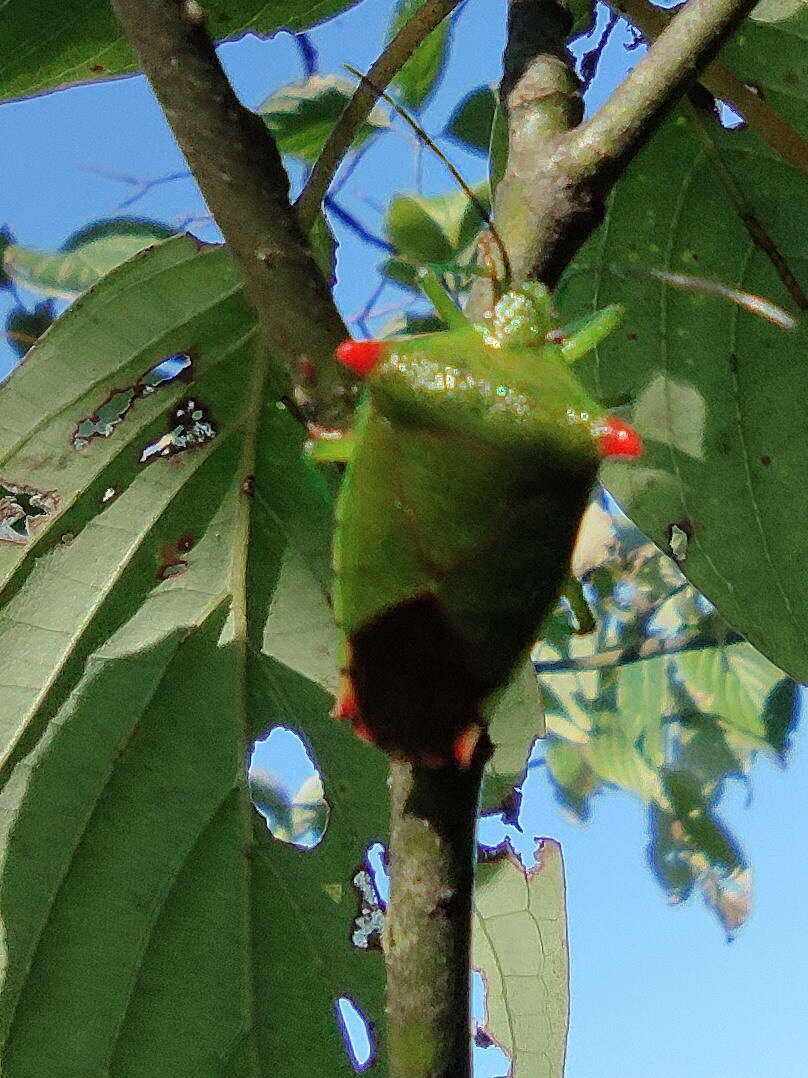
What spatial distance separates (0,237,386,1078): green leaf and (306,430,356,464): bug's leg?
0.38 metres

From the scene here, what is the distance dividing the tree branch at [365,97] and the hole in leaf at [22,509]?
62 centimetres

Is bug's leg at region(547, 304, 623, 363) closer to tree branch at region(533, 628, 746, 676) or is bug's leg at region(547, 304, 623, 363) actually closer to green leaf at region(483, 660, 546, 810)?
green leaf at region(483, 660, 546, 810)

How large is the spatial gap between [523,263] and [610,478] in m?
0.83

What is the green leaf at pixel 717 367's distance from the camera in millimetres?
2096

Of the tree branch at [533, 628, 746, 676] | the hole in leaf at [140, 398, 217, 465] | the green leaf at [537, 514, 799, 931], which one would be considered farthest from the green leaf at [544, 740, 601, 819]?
the hole in leaf at [140, 398, 217, 465]

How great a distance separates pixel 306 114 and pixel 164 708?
212 centimetres

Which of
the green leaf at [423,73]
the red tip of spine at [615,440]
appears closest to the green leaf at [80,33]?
the red tip of spine at [615,440]

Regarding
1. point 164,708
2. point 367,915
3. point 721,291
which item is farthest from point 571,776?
point 721,291

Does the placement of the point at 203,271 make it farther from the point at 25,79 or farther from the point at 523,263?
the point at 523,263

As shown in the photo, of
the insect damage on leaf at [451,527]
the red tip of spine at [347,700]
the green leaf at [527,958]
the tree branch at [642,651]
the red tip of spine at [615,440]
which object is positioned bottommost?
the green leaf at [527,958]

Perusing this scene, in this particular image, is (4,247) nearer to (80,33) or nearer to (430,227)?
(430,227)

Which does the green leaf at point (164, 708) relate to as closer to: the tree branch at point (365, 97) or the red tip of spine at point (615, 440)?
the tree branch at point (365, 97)

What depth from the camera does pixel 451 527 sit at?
1.38 meters

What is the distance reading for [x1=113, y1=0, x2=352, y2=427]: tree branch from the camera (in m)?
1.24
